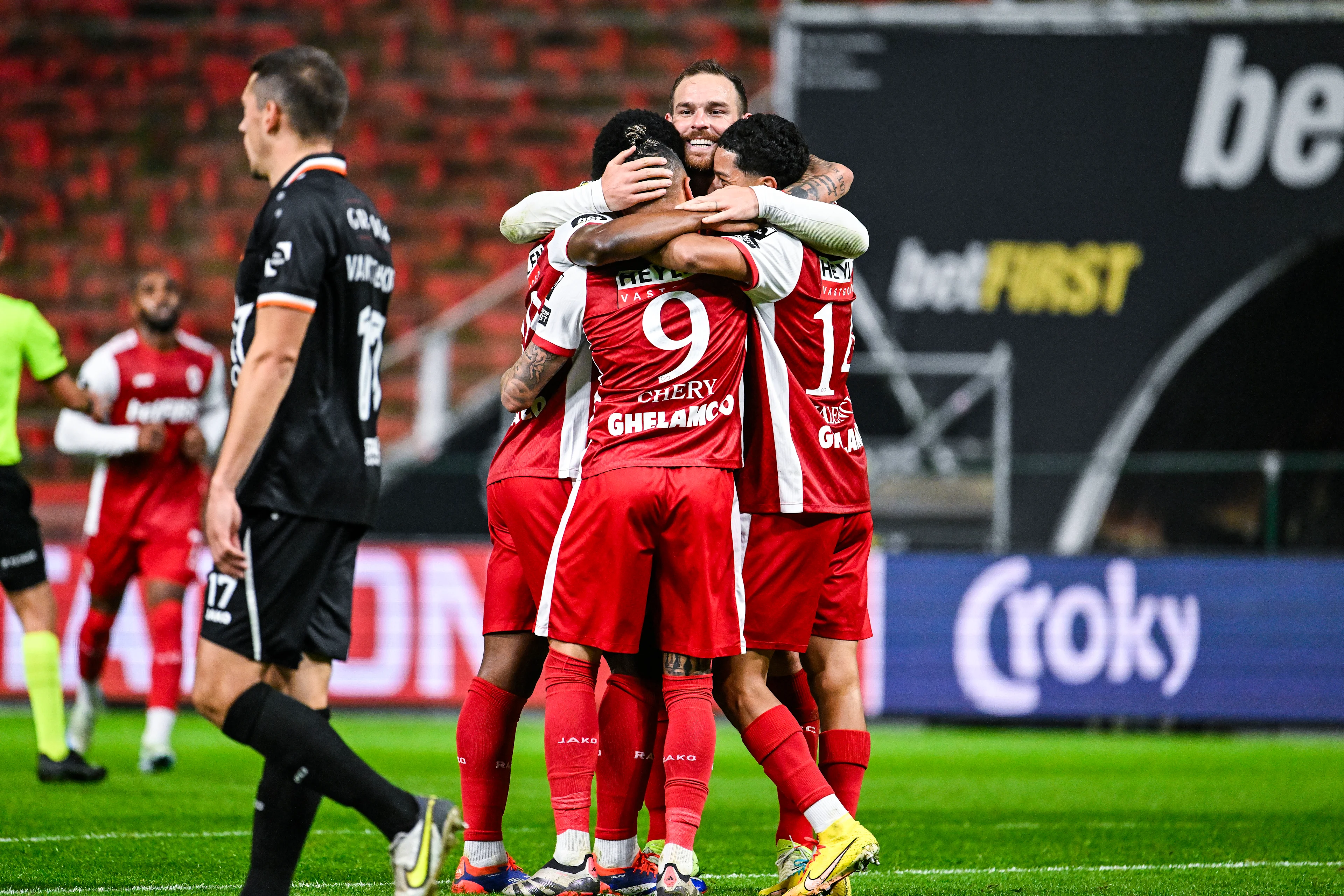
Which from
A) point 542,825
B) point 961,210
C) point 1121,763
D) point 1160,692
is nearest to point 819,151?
point 961,210

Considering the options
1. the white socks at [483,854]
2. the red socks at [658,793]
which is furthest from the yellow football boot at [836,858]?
the white socks at [483,854]

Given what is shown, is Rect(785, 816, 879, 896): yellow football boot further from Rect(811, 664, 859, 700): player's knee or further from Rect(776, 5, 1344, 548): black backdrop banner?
Rect(776, 5, 1344, 548): black backdrop banner

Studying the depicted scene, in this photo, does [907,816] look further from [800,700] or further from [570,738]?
[570,738]

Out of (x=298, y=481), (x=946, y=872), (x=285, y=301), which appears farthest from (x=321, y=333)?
(x=946, y=872)

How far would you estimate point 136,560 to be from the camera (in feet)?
23.7

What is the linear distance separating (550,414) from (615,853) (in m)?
1.21

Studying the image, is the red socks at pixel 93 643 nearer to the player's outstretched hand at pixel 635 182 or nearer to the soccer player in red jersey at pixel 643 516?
the soccer player in red jersey at pixel 643 516

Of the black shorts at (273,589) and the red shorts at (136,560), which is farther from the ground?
the black shorts at (273,589)

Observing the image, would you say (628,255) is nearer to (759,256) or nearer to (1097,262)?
(759,256)

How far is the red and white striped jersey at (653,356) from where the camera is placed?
3875 millimetres

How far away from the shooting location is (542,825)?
545 cm

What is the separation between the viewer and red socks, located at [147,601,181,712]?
22.5ft

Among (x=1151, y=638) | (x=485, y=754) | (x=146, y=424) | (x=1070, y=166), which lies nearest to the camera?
(x=485, y=754)

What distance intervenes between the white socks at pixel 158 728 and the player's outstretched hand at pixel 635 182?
A: 3.99 meters
